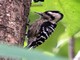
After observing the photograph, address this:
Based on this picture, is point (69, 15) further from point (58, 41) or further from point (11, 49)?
point (11, 49)

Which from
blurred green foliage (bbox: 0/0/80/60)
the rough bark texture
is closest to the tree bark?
blurred green foliage (bbox: 0/0/80/60)

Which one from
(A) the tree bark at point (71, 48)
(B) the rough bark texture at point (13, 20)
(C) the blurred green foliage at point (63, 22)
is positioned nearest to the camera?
(B) the rough bark texture at point (13, 20)

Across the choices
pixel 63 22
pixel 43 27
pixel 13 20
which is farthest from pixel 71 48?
pixel 13 20

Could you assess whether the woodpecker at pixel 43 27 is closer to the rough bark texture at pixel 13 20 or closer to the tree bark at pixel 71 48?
the tree bark at pixel 71 48

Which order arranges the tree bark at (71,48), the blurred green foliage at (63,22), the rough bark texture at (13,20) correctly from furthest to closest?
the tree bark at (71,48) → the blurred green foliage at (63,22) → the rough bark texture at (13,20)

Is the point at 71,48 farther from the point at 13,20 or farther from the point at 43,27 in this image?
the point at 13,20

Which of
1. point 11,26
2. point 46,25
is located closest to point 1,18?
point 11,26

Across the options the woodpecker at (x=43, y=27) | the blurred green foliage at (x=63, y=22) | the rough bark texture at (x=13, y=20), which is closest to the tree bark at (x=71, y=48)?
the blurred green foliage at (x=63, y=22)

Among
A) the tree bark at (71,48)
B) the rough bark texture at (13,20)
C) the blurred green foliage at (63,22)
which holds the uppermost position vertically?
the rough bark texture at (13,20)
